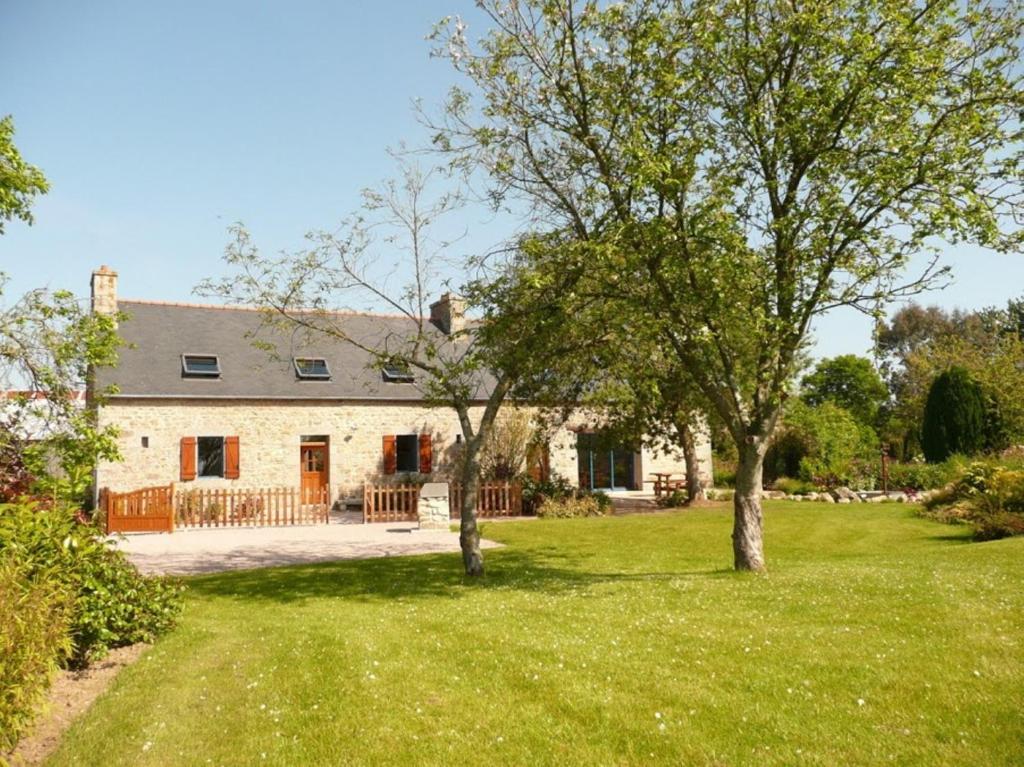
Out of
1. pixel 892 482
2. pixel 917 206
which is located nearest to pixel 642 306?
pixel 917 206

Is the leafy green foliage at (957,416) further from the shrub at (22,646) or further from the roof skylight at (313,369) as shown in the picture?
the shrub at (22,646)

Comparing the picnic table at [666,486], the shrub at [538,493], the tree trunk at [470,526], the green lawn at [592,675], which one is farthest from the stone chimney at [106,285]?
the picnic table at [666,486]

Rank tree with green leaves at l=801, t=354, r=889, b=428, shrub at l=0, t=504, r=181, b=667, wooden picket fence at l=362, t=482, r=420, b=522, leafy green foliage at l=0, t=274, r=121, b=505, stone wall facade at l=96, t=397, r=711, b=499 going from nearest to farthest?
1. shrub at l=0, t=504, r=181, b=667
2. leafy green foliage at l=0, t=274, r=121, b=505
3. wooden picket fence at l=362, t=482, r=420, b=522
4. stone wall facade at l=96, t=397, r=711, b=499
5. tree with green leaves at l=801, t=354, r=889, b=428

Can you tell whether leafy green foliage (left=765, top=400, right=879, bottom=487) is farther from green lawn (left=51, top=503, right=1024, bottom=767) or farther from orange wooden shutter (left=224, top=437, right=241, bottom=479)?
orange wooden shutter (left=224, top=437, right=241, bottom=479)

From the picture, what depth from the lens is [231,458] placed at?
2359 centimetres

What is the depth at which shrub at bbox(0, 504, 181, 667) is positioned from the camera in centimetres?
617

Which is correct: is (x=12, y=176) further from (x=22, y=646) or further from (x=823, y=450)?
(x=823, y=450)

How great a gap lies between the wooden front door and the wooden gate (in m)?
5.53

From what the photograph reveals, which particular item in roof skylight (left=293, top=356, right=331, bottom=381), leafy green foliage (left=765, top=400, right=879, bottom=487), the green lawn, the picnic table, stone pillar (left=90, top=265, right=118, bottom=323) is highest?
stone pillar (left=90, top=265, right=118, bottom=323)

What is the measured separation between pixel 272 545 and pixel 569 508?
9.34 meters

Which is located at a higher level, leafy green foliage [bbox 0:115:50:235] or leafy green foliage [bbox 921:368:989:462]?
leafy green foliage [bbox 0:115:50:235]

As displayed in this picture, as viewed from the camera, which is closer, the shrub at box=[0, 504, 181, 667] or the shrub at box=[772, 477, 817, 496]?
the shrub at box=[0, 504, 181, 667]

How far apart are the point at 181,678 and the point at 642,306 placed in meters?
7.29

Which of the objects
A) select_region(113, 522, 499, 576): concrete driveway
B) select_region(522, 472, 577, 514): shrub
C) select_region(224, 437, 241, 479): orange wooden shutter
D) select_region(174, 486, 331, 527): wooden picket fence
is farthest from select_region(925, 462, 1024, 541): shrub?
select_region(224, 437, 241, 479): orange wooden shutter
